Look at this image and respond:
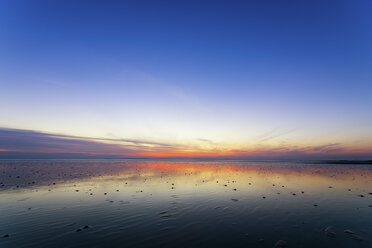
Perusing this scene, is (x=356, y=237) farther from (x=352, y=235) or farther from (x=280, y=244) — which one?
(x=280, y=244)

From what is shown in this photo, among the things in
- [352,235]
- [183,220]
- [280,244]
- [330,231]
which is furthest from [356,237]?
[183,220]

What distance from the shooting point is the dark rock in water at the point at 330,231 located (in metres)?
9.21

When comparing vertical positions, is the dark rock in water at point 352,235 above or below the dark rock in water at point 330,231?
above

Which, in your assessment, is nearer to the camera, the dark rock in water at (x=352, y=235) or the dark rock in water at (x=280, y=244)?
the dark rock in water at (x=280, y=244)

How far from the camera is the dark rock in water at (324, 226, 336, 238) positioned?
9211 millimetres

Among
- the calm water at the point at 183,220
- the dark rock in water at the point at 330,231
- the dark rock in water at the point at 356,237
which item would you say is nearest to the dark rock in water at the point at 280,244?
the calm water at the point at 183,220

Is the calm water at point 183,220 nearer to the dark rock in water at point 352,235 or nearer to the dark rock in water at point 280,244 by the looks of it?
the dark rock in water at point 352,235

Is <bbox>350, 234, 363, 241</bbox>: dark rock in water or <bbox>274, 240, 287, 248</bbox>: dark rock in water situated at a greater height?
<bbox>350, 234, 363, 241</bbox>: dark rock in water

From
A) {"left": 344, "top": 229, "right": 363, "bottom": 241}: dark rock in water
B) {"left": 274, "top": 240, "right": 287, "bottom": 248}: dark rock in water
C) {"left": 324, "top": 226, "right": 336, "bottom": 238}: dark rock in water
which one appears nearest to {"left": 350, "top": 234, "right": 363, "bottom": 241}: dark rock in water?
{"left": 344, "top": 229, "right": 363, "bottom": 241}: dark rock in water

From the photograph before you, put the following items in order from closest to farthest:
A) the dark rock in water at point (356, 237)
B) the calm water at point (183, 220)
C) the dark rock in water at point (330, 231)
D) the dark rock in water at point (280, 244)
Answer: the dark rock in water at point (280, 244) → the calm water at point (183, 220) → the dark rock in water at point (356, 237) → the dark rock in water at point (330, 231)

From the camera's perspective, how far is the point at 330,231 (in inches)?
382

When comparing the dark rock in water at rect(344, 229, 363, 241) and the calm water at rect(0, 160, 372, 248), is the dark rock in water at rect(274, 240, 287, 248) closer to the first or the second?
the calm water at rect(0, 160, 372, 248)

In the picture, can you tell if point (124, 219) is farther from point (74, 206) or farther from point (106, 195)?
point (106, 195)

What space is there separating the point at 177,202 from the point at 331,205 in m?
12.8
